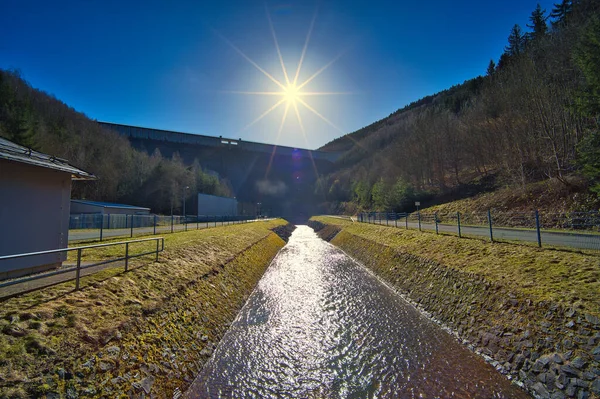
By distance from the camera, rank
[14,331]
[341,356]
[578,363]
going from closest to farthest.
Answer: [14,331], [578,363], [341,356]

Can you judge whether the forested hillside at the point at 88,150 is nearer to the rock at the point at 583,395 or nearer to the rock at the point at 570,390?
the rock at the point at 570,390

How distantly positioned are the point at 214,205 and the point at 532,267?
69315 mm

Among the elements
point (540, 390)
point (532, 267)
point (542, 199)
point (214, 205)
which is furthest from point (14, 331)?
point (214, 205)

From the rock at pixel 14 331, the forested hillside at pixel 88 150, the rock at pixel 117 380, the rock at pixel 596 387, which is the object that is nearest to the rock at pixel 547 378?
the rock at pixel 596 387

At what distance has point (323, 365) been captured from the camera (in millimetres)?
7047

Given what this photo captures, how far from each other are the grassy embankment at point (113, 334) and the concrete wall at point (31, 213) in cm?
208

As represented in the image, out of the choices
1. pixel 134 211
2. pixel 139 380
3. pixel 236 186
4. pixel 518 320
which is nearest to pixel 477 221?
pixel 518 320

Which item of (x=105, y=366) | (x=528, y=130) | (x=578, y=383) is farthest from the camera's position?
(x=528, y=130)

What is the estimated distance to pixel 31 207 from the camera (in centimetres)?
801

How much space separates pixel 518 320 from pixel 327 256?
18244mm

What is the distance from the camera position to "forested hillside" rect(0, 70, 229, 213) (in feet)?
130

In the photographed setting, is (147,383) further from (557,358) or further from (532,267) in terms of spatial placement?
(532,267)

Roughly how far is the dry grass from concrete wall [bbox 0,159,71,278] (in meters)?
14.7

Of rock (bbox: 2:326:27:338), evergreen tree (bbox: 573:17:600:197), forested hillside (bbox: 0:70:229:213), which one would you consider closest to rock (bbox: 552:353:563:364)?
rock (bbox: 2:326:27:338)
